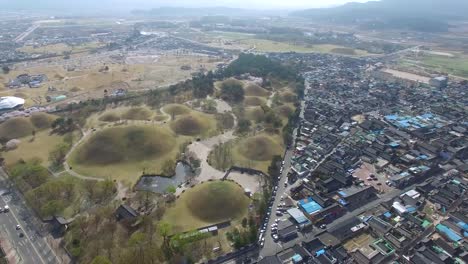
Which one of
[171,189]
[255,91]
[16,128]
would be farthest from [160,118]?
[255,91]

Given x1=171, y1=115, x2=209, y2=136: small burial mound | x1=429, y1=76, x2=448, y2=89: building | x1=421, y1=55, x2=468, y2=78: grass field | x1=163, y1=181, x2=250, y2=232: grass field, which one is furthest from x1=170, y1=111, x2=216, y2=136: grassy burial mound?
x1=421, y1=55, x2=468, y2=78: grass field

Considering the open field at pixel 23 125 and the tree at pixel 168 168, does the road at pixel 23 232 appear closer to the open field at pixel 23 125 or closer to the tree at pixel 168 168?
the tree at pixel 168 168

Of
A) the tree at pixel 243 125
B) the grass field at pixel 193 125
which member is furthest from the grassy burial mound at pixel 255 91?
the grass field at pixel 193 125

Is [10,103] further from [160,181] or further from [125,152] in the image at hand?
[160,181]

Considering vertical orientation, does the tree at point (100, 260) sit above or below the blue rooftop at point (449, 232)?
above

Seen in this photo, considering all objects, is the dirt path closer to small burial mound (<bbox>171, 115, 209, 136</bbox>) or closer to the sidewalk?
small burial mound (<bbox>171, 115, 209, 136</bbox>)

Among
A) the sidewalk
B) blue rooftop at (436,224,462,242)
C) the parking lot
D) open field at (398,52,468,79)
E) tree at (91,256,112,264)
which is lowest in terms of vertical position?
open field at (398,52,468,79)
